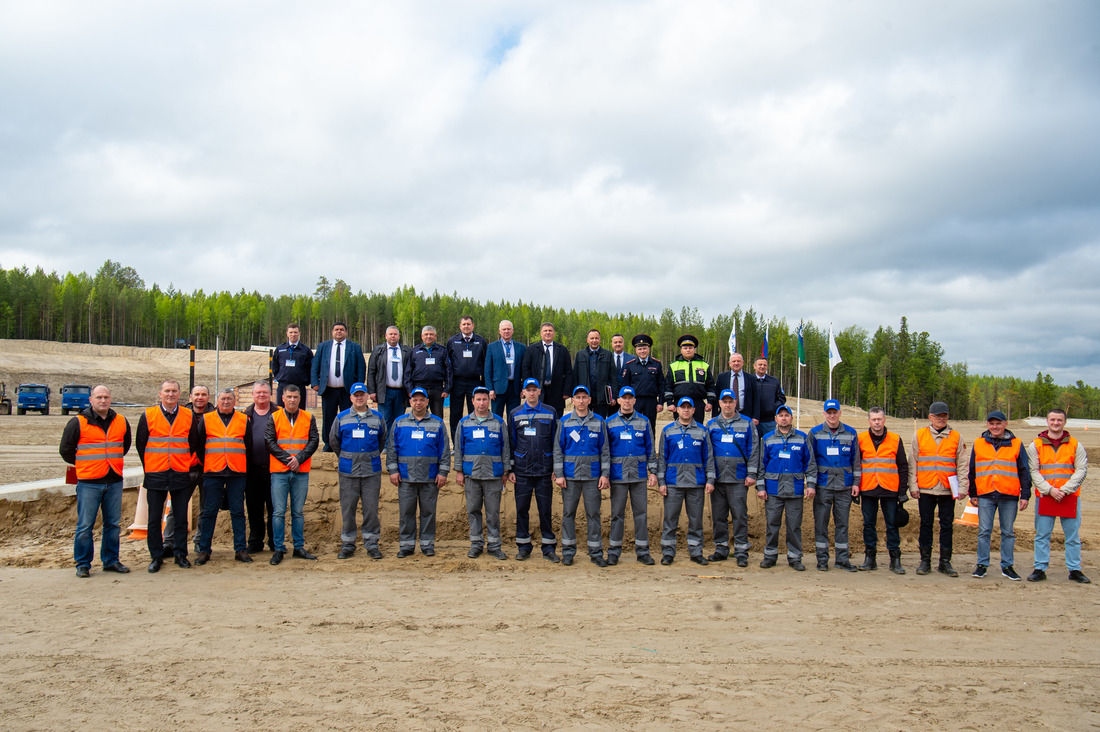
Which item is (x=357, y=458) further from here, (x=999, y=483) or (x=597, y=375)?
(x=999, y=483)

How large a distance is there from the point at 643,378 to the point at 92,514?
7.32 metres

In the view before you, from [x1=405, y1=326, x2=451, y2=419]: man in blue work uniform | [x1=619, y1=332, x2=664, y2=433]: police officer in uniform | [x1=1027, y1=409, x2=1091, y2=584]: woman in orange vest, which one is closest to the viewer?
[x1=1027, y1=409, x2=1091, y2=584]: woman in orange vest

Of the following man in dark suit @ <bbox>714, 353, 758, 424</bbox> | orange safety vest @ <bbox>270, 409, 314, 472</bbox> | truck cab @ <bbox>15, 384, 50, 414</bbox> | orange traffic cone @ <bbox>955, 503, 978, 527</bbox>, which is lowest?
orange traffic cone @ <bbox>955, 503, 978, 527</bbox>

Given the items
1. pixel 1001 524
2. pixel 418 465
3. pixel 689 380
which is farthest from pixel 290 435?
pixel 1001 524

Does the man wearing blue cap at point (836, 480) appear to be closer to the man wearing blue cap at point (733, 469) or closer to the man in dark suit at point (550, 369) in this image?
the man wearing blue cap at point (733, 469)

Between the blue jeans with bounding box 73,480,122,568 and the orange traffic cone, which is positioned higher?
the blue jeans with bounding box 73,480,122,568

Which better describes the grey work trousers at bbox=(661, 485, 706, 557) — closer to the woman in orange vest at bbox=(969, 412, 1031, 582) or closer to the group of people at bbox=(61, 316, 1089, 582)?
the group of people at bbox=(61, 316, 1089, 582)

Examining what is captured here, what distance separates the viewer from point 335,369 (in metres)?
10.2

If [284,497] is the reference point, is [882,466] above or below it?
above

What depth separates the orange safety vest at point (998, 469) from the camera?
8375mm

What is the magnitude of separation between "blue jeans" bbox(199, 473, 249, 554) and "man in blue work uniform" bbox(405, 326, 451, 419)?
269 cm

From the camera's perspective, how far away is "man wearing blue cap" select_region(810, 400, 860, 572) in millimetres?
8773

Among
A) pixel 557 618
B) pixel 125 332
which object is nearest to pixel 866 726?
pixel 557 618

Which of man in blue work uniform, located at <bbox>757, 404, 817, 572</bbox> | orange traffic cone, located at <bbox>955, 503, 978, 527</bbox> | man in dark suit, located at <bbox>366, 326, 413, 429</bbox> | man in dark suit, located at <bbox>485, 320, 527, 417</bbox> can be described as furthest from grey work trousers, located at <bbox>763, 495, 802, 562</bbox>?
man in dark suit, located at <bbox>366, 326, 413, 429</bbox>
